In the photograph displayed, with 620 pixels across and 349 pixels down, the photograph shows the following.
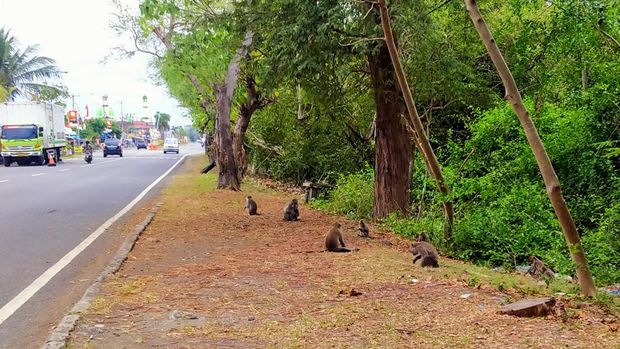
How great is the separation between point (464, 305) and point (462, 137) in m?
14.0

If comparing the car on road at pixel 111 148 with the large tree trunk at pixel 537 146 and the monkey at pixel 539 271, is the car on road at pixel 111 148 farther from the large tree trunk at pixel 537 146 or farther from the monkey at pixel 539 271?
the large tree trunk at pixel 537 146

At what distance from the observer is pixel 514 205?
11.6 meters

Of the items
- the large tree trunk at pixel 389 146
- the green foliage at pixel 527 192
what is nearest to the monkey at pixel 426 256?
the green foliage at pixel 527 192

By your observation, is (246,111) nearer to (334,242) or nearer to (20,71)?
(334,242)

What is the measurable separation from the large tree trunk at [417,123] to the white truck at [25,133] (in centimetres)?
3408

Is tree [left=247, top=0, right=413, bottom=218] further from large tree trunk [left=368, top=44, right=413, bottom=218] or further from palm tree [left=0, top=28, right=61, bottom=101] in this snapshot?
palm tree [left=0, top=28, right=61, bottom=101]

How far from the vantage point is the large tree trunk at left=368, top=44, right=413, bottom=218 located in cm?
1278

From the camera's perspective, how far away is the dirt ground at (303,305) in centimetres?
520

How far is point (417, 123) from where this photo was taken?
9.61 meters

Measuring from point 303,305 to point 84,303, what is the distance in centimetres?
219

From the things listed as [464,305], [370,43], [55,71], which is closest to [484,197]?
[370,43]

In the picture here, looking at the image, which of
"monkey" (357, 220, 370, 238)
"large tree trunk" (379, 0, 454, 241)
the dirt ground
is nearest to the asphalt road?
the dirt ground

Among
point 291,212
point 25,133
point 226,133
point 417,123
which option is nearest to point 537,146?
point 417,123

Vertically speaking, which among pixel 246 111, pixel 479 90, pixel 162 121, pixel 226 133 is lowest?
pixel 226 133
